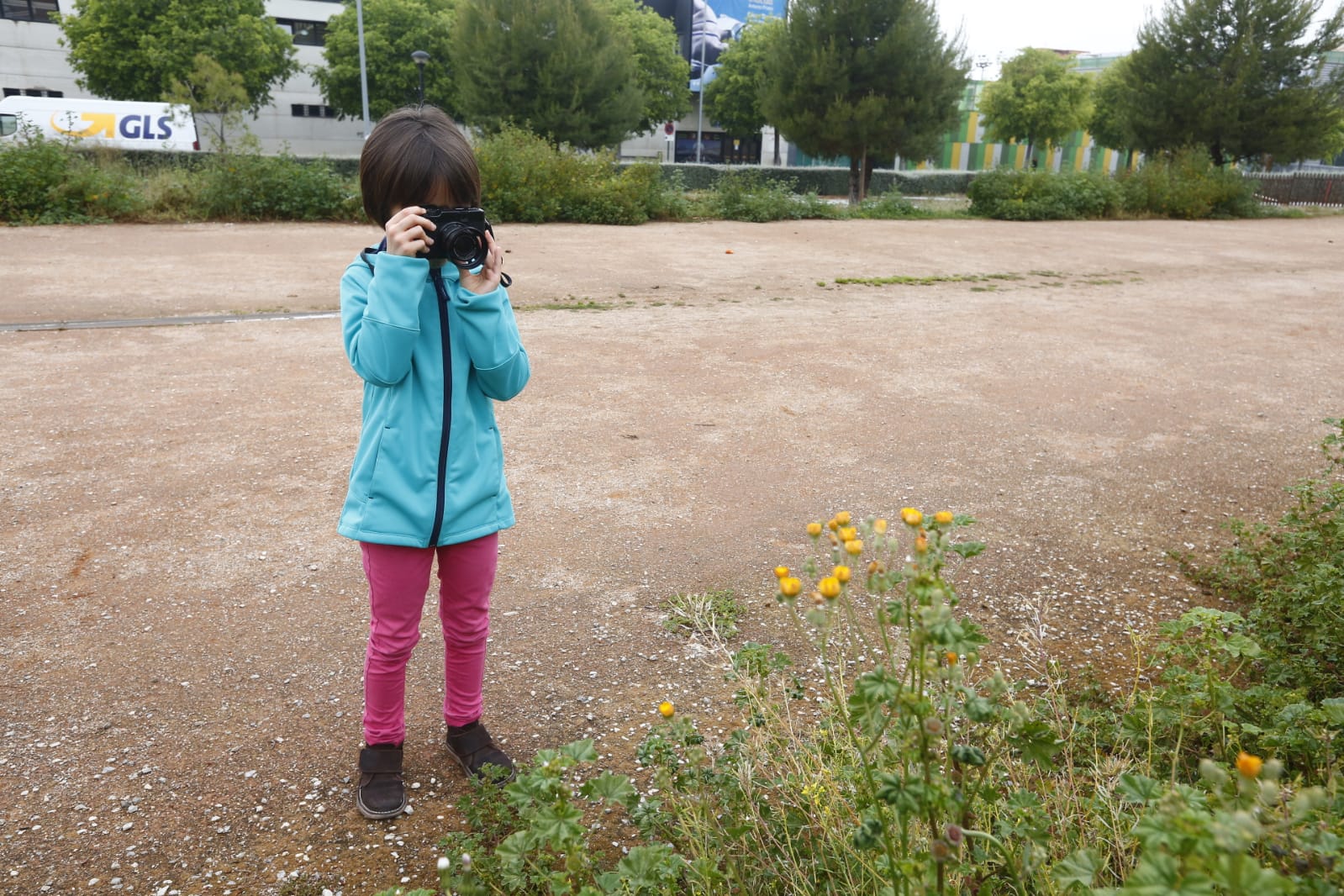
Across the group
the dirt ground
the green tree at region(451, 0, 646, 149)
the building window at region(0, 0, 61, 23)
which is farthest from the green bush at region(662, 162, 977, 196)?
the building window at region(0, 0, 61, 23)

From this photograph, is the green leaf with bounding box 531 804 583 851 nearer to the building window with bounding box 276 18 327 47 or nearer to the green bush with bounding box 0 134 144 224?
the green bush with bounding box 0 134 144 224

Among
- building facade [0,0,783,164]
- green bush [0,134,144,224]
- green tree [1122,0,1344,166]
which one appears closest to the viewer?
green bush [0,134,144,224]

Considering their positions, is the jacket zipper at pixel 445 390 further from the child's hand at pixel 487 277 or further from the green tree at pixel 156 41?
the green tree at pixel 156 41

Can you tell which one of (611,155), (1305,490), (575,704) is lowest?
(575,704)

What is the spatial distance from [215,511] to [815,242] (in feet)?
42.4

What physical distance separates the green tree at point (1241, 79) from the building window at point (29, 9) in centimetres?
4578

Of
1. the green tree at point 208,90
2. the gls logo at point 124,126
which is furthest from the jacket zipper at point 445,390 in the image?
the gls logo at point 124,126

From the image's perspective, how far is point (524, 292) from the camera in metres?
10.0

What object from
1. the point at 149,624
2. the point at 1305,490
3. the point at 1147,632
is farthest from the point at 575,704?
the point at 1305,490

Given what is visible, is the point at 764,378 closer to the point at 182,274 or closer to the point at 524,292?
the point at 524,292

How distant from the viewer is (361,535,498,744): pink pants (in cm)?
239

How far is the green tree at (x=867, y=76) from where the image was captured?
81.6 feet

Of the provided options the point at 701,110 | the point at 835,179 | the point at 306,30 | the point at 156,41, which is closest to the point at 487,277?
the point at 835,179

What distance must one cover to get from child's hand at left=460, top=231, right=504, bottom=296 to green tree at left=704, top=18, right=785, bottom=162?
50971mm
